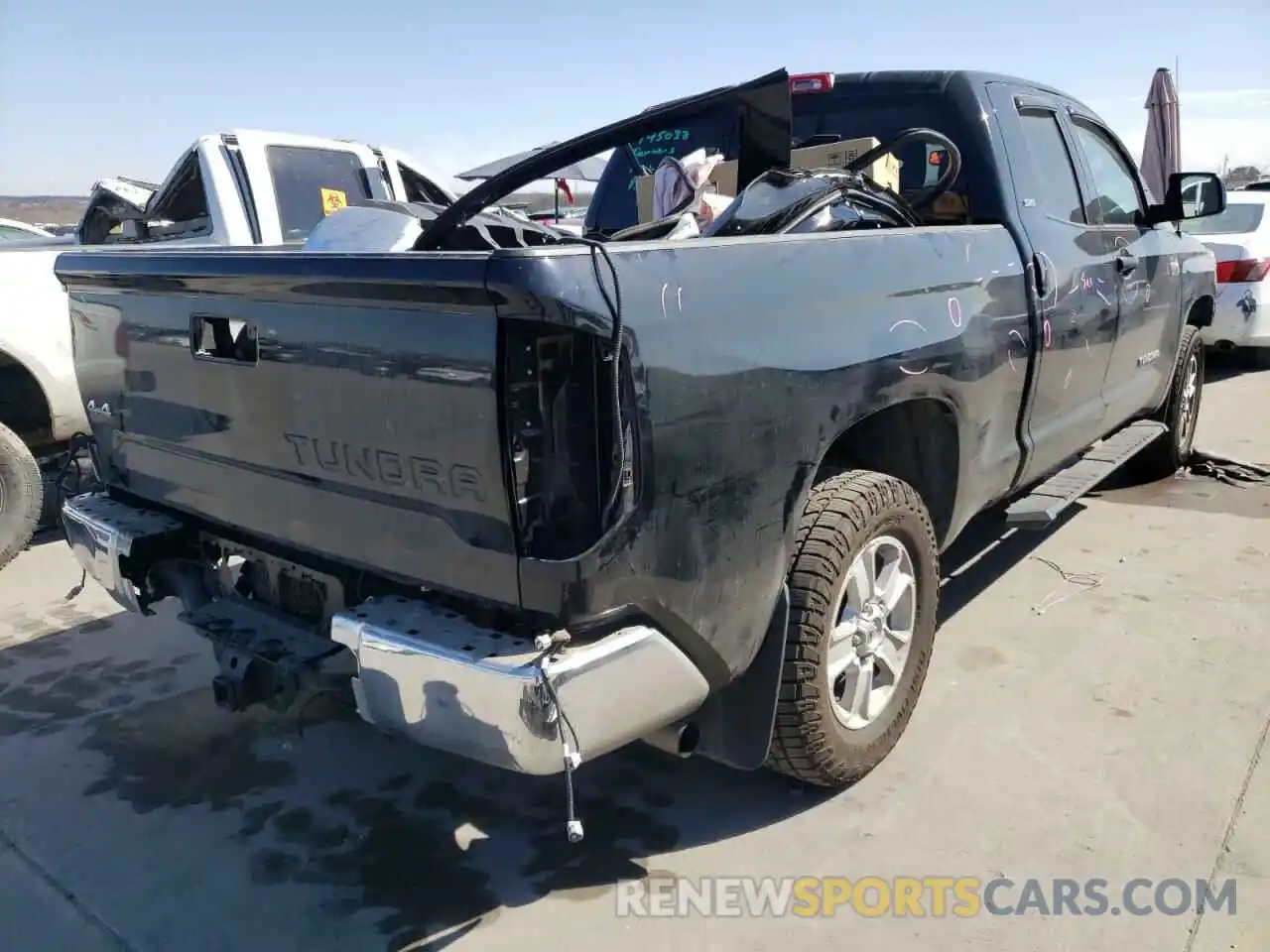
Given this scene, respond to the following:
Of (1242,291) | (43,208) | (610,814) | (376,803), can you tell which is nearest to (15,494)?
(376,803)

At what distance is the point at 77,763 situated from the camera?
322cm

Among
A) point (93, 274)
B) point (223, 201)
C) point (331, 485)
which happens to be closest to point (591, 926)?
point (331, 485)

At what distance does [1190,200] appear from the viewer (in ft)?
16.4

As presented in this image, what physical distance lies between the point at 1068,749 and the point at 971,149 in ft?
6.66

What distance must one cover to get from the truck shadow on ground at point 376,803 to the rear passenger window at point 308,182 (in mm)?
3974

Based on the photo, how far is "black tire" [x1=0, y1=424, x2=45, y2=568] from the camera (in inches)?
197

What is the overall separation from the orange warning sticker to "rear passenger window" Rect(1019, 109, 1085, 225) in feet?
15.5

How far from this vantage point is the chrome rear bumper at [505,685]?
1.95 meters

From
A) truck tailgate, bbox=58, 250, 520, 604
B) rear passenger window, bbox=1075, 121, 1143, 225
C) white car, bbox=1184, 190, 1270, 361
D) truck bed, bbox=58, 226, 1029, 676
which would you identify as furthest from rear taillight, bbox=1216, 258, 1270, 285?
truck tailgate, bbox=58, 250, 520, 604

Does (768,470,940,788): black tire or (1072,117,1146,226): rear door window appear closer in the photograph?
(768,470,940,788): black tire

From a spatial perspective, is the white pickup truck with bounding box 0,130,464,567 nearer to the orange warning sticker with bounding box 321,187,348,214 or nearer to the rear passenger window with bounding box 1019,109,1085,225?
the orange warning sticker with bounding box 321,187,348,214

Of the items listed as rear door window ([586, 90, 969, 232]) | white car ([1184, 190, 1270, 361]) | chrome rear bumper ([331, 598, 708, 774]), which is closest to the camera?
chrome rear bumper ([331, 598, 708, 774])

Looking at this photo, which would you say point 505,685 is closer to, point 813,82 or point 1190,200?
point 813,82

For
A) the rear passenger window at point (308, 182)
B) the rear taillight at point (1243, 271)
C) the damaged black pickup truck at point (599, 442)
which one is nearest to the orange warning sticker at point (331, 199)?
the rear passenger window at point (308, 182)
